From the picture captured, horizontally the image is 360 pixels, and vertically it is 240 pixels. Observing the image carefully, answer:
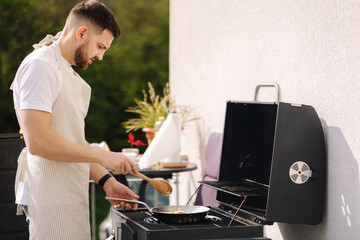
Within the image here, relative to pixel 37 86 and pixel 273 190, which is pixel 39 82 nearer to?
pixel 37 86

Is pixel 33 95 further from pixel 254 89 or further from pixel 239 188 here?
pixel 254 89

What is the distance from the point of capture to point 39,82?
6.16 ft

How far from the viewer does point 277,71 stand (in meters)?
2.64

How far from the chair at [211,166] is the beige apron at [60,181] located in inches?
47.5

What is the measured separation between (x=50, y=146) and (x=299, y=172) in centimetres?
93

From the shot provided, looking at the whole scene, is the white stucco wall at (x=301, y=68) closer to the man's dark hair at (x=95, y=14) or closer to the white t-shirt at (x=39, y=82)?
the man's dark hair at (x=95, y=14)

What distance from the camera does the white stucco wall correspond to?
2125mm

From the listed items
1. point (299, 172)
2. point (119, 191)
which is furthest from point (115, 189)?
point (299, 172)

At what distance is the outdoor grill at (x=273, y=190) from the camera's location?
6.50 ft

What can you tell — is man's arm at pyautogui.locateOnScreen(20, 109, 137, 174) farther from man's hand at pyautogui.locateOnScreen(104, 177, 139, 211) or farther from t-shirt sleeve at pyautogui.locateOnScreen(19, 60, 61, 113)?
man's hand at pyautogui.locateOnScreen(104, 177, 139, 211)

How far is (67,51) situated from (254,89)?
1138mm

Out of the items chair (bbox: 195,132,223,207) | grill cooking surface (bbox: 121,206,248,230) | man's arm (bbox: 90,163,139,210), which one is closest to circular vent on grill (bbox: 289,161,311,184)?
grill cooking surface (bbox: 121,206,248,230)

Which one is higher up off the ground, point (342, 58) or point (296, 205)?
point (342, 58)

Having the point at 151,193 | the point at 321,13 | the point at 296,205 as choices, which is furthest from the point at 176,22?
the point at 296,205
